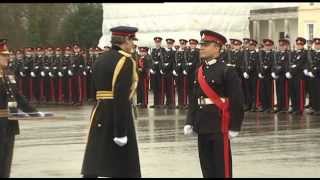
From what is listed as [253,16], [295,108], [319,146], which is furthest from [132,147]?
[253,16]

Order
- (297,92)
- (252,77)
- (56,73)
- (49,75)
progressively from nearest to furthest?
(297,92) < (252,77) < (56,73) < (49,75)

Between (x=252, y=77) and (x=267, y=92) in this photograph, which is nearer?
(x=267, y=92)

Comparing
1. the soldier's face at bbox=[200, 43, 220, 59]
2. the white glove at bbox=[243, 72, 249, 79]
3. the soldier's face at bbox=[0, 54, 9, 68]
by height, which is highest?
the soldier's face at bbox=[200, 43, 220, 59]

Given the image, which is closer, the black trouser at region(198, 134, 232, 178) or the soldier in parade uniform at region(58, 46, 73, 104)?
the black trouser at region(198, 134, 232, 178)

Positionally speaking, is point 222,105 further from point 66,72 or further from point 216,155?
point 66,72

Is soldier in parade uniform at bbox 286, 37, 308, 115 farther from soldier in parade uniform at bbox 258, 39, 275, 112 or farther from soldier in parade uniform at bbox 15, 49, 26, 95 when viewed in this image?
soldier in parade uniform at bbox 15, 49, 26, 95

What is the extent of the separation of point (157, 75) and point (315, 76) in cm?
510

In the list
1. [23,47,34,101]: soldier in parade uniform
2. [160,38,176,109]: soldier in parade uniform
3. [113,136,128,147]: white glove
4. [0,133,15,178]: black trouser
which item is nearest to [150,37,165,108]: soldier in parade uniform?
[160,38,176,109]: soldier in parade uniform

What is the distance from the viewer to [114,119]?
27.4 feet

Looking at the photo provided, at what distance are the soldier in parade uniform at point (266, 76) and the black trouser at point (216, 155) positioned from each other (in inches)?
451

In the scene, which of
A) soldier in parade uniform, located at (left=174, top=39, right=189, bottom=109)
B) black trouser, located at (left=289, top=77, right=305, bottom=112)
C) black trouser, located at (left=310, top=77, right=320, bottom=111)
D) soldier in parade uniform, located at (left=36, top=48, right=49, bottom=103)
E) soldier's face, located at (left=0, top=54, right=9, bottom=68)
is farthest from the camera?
soldier in parade uniform, located at (left=36, top=48, right=49, bottom=103)

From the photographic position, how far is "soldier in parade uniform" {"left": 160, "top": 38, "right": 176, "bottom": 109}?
22047mm

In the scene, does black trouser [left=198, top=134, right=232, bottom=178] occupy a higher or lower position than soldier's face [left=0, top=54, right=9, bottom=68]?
lower

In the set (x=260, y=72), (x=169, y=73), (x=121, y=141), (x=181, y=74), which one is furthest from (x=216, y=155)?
(x=169, y=73)
